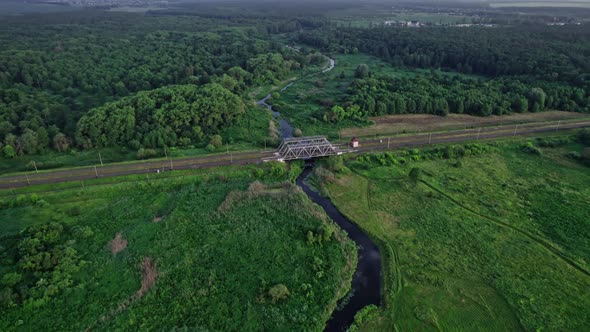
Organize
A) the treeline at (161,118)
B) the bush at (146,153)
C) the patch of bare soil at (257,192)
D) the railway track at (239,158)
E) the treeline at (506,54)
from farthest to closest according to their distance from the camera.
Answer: the treeline at (506,54)
the treeline at (161,118)
the bush at (146,153)
the railway track at (239,158)
the patch of bare soil at (257,192)

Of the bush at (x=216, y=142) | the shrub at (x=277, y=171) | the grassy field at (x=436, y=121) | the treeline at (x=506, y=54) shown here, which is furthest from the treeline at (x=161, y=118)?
the treeline at (x=506, y=54)

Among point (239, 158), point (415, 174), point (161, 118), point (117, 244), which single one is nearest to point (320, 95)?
point (239, 158)

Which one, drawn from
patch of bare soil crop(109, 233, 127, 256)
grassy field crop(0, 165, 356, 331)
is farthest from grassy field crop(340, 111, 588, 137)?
patch of bare soil crop(109, 233, 127, 256)

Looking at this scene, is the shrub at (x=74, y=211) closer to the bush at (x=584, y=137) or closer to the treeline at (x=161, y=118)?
the treeline at (x=161, y=118)

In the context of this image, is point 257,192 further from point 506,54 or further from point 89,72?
point 506,54

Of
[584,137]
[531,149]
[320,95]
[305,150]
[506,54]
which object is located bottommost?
[531,149]

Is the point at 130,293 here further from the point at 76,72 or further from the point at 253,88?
the point at 76,72
